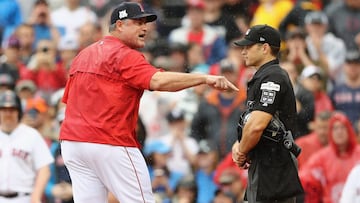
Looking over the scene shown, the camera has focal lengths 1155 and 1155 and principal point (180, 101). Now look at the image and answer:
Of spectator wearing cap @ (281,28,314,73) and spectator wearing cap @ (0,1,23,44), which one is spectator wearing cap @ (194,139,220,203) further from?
spectator wearing cap @ (0,1,23,44)

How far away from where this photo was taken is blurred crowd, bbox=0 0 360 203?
14242mm

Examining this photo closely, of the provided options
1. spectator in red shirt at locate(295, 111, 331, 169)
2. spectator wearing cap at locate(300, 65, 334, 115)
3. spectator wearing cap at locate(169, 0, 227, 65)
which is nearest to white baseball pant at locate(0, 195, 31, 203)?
spectator in red shirt at locate(295, 111, 331, 169)

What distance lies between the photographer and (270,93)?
938 centimetres

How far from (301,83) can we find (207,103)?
1332 millimetres

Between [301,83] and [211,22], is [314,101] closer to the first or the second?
[301,83]

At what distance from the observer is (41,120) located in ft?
50.5

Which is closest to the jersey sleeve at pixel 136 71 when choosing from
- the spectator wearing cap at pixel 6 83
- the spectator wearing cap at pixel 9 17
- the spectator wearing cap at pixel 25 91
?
the spectator wearing cap at pixel 6 83

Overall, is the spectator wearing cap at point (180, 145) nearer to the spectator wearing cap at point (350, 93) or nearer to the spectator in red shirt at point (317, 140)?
the spectator in red shirt at point (317, 140)

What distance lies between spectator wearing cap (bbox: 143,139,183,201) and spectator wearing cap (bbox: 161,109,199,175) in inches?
4.3

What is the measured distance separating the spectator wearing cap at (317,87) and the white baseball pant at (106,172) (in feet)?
18.8

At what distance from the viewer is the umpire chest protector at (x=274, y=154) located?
9.44 m

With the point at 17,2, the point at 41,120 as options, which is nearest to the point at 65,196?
the point at 41,120

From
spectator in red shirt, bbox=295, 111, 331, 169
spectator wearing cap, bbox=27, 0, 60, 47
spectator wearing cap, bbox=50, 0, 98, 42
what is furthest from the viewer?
spectator wearing cap, bbox=50, 0, 98, 42

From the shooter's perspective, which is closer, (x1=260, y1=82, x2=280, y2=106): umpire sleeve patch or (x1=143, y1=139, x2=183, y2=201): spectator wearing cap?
(x1=260, y1=82, x2=280, y2=106): umpire sleeve patch
